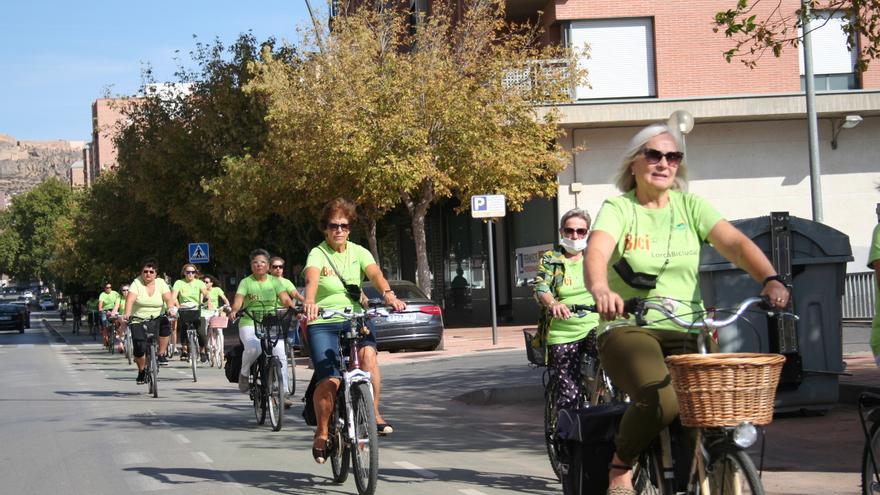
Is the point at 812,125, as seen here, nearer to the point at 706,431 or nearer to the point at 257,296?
the point at 257,296

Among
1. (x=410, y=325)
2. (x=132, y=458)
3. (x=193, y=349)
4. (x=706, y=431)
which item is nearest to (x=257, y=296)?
(x=132, y=458)

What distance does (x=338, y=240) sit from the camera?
332 inches

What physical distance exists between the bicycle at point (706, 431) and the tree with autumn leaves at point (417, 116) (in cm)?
2069

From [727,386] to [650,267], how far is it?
0.84 meters

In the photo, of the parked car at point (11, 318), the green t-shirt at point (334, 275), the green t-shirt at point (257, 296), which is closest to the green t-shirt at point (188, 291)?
the green t-shirt at point (257, 296)

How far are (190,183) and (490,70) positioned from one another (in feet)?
50.2

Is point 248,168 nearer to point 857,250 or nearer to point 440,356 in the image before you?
point 440,356

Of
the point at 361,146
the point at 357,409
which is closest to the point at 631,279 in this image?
the point at 357,409

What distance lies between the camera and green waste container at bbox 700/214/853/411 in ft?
33.9

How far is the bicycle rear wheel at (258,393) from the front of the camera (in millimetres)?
12445

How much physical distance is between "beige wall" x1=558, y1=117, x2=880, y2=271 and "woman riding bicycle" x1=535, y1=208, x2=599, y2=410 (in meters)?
22.0

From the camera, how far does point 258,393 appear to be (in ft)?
41.4

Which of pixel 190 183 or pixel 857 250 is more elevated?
pixel 190 183

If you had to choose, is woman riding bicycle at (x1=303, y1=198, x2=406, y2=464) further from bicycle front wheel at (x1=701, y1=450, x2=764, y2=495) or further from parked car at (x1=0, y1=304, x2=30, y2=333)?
parked car at (x1=0, y1=304, x2=30, y2=333)
